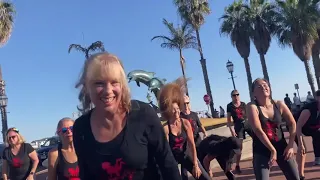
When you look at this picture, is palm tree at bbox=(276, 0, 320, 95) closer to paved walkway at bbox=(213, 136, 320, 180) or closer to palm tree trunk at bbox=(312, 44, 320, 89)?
palm tree trunk at bbox=(312, 44, 320, 89)

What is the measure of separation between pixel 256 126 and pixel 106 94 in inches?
111

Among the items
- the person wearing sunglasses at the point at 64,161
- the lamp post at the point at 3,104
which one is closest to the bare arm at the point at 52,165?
the person wearing sunglasses at the point at 64,161

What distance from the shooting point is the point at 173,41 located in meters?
33.3

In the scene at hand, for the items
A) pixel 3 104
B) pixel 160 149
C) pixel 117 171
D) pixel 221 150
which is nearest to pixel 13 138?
pixel 221 150

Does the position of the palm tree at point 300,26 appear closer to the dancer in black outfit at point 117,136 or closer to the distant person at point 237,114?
the distant person at point 237,114

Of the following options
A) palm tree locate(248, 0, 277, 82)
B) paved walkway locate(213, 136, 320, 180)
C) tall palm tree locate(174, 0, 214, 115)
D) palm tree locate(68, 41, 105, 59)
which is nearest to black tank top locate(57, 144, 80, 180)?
paved walkway locate(213, 136, 320, 180)

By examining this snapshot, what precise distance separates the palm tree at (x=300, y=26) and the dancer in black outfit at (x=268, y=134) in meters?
28.5

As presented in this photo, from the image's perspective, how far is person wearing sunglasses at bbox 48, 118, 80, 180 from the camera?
4.16m

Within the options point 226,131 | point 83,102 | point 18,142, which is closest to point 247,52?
point 226,131

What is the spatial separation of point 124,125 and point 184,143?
353 centimetres

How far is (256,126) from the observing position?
181 inches

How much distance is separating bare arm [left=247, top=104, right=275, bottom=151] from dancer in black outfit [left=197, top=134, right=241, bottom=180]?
8.41 ft

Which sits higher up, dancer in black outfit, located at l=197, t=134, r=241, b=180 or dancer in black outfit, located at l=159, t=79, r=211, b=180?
dancer in black outfit, located at l=159, t=79, r=211, b=180

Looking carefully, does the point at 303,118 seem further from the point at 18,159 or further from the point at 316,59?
the point at 316,59
